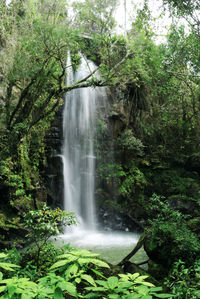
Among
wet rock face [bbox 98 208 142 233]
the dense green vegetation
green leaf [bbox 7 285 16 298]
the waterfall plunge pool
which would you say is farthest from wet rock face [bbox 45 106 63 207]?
green leaf [bbox 7 285 16 298]

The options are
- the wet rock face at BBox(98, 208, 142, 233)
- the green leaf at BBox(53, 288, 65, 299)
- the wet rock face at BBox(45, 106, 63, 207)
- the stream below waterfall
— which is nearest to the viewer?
the green leaf at BBox(53, 288, 65, 299)

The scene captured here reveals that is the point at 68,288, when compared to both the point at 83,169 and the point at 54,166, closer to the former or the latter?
the point at 54,166

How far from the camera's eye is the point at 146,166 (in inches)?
477

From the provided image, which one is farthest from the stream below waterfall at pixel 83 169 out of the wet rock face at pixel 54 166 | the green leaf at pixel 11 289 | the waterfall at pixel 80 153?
the green leaf at pixel 11 289

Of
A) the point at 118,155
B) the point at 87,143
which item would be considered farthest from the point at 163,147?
the point at 87,143

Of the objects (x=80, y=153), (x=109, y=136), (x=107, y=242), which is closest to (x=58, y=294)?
(x=107, y=242)

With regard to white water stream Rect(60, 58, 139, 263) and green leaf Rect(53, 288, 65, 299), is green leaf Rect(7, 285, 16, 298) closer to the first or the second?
green leaf Rect(53, 288, 65, 299)

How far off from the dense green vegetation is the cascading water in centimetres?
60

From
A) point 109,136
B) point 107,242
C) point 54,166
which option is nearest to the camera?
point 107,242

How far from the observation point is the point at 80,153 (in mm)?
11320

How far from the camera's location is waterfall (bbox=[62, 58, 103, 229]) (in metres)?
10.2

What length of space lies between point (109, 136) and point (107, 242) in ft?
19.3

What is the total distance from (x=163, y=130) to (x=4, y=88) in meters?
9.22

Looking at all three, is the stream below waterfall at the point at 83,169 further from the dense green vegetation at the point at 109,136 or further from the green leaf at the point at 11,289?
the green leaf at the point at 11,289
